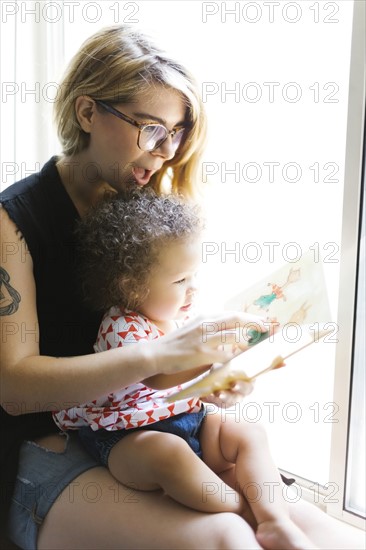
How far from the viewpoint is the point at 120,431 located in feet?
4.31

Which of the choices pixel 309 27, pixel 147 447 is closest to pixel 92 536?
pixel 147 447

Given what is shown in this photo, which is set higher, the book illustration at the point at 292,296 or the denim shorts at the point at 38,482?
the book illustration at the point at 292,296

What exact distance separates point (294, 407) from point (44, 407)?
78cm

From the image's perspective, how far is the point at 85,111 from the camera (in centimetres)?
145

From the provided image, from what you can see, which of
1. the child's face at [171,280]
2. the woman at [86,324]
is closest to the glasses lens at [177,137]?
the woman at [86,324]

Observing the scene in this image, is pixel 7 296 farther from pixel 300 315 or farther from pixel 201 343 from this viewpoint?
pixel 300 315

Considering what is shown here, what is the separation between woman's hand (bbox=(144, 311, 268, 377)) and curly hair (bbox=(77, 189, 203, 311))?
156 mm

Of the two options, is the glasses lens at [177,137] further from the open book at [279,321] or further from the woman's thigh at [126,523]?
the woman's thigh at [126,523]

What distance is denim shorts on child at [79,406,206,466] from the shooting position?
131cm

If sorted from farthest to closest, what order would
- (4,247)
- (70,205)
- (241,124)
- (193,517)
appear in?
(241,124)
(70,205)
(4,247)
(193,517)

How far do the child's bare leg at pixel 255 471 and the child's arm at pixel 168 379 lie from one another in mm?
125

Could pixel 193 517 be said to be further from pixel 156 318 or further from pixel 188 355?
pixel 156 318

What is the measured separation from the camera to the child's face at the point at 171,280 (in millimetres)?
1348

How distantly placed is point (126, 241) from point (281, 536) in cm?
62
